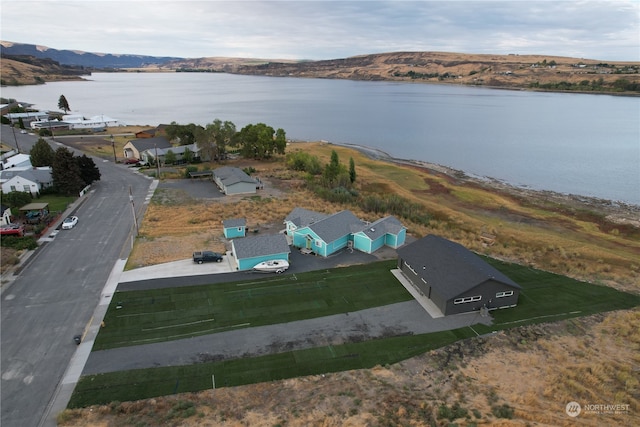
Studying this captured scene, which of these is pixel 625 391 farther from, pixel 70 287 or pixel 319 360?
pixel 70 287

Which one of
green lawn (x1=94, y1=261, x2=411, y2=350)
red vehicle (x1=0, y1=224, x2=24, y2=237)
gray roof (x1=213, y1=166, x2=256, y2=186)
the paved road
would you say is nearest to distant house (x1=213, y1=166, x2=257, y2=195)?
gray roof (x1=213, y1=166, x2=256, y2=186)

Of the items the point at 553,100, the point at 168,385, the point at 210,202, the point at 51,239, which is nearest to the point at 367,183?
the point at 210,202

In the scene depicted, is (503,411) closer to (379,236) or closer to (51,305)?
(379,236)

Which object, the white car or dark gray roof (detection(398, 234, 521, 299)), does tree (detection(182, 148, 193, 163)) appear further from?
dark gray roof (detection(398, 234, 521, 299))

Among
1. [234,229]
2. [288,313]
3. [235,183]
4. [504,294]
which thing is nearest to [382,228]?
[504,294]

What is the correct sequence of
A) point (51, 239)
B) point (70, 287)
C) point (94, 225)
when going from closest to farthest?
point (70, 287) → point (51, 239) → point (94, 225)

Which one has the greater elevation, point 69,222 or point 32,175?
point 32,175

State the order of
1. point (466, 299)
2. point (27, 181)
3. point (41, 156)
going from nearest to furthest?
1. point (466, 299)
2. point (27, 181)
3. point (41, 156)
